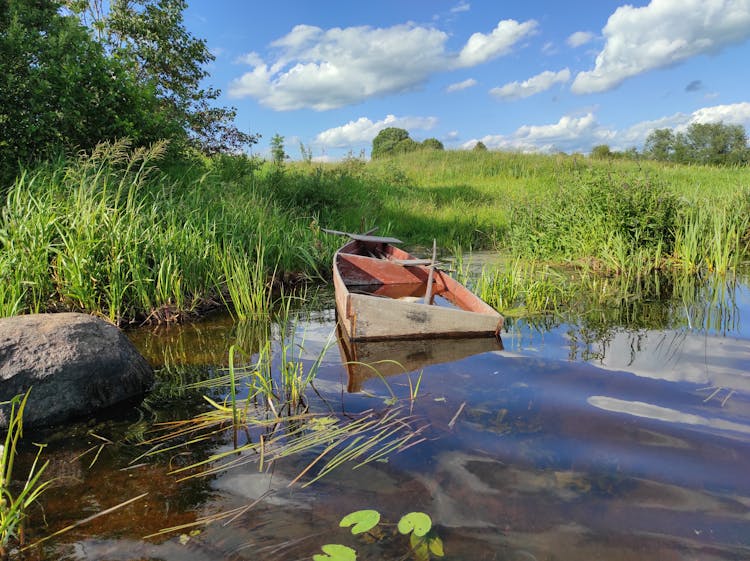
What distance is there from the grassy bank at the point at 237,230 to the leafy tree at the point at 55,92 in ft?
2.56

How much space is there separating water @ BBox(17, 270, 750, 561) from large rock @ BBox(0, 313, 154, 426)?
0.27 m

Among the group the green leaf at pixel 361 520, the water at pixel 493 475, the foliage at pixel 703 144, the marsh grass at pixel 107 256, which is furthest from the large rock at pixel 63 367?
the foliage at pixel 703 144

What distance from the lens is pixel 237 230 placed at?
26.2ft

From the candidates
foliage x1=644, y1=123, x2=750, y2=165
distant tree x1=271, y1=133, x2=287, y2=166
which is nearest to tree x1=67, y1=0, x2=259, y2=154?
distant tree x1=271, y1=133, x2=287, y2=166

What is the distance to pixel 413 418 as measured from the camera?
3455 millimetres

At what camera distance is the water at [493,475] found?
229 centimetres

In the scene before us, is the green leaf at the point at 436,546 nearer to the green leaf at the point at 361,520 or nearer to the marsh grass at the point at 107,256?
the green leaf at the point at 361,520

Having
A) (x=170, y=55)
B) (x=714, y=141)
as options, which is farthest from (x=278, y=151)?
(x=714, y=141)

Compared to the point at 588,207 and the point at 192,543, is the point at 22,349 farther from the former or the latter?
the point at 588,207

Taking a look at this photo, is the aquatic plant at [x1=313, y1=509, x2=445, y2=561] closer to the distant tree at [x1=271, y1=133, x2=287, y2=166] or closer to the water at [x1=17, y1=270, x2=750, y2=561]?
the water at [x1=17, y1=270, x2=750, y2=561]

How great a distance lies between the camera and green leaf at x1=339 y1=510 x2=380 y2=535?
2346mm

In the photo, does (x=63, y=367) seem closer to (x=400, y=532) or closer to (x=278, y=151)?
(x=400, y=532)

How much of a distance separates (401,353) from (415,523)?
8.37 feet

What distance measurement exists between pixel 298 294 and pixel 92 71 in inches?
219
